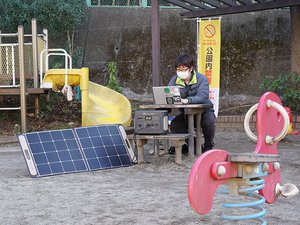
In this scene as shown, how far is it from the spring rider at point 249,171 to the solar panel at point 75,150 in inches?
125

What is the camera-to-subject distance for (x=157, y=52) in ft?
25.7

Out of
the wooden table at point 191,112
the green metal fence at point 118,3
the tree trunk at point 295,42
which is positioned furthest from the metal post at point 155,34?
the green metal fence at point 118,3

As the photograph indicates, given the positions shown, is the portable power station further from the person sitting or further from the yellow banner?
the yellow banner

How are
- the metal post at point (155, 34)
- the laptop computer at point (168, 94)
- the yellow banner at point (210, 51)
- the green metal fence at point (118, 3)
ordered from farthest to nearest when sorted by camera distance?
the green metal fence at point (118, 3)
the yellow banner at point (210, 51)
the metal post at point (155, 34)
the laptop computer at point (168, 94)

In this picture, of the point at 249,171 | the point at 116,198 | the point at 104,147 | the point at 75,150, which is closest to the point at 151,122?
the point at 104,147

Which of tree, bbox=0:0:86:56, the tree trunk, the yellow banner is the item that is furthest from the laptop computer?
tree, bbox=0:0:86:56

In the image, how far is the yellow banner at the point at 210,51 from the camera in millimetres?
9141

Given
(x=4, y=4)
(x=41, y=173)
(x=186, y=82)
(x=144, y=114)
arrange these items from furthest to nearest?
(x=4, y=4) < (x=186, y=82) < (x=144, y=114) < (x=41, y=173)


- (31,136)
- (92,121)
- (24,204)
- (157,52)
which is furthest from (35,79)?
(24,204)

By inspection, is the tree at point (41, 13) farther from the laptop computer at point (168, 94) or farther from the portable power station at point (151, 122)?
the portable power station at point (151, 122)

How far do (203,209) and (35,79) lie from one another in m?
6.86

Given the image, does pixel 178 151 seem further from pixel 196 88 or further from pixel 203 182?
pixel 203 182

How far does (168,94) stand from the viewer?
6.42m

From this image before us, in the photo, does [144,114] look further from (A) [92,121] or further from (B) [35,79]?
(B) [35,79]
